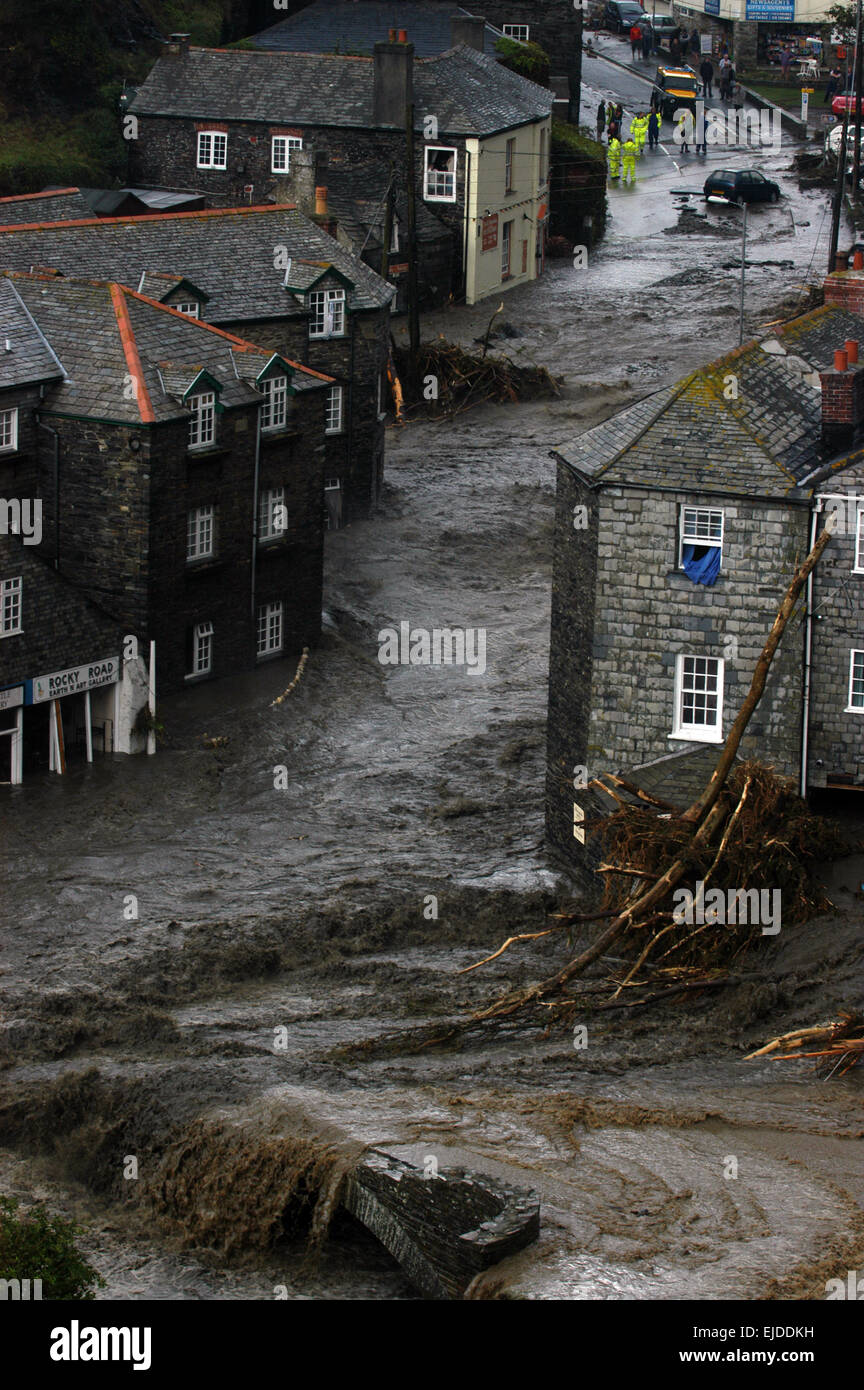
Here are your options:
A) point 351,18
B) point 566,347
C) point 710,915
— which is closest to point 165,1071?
point 710,915

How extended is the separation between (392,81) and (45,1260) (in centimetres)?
6041

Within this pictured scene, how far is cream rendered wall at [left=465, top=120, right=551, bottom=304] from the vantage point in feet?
267

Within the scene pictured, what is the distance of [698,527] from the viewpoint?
127 ft

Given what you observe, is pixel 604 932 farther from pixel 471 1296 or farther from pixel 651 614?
pixel 471 1296

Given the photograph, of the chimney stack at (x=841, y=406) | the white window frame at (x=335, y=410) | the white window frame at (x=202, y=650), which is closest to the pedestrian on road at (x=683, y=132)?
the white window frame at (x=335, y=410)

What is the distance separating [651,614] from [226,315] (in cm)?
2120

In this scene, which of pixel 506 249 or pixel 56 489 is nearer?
pixel 56 489

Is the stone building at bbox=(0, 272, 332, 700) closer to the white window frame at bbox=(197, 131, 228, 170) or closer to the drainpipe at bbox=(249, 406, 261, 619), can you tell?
the drainpipe at bbox=(249, 406, 261, 619)

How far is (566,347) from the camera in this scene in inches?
3150

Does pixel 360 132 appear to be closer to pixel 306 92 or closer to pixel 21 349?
pixel 306 92

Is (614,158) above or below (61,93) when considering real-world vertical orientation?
below

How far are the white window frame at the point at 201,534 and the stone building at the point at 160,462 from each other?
4 centimetres

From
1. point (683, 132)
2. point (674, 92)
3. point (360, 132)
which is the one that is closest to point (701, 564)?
point (360, 132)

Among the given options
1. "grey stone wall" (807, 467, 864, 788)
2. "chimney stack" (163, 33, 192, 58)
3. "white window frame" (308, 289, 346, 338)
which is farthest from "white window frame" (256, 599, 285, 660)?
"chimney stack" (163, 33, 192, 58)
